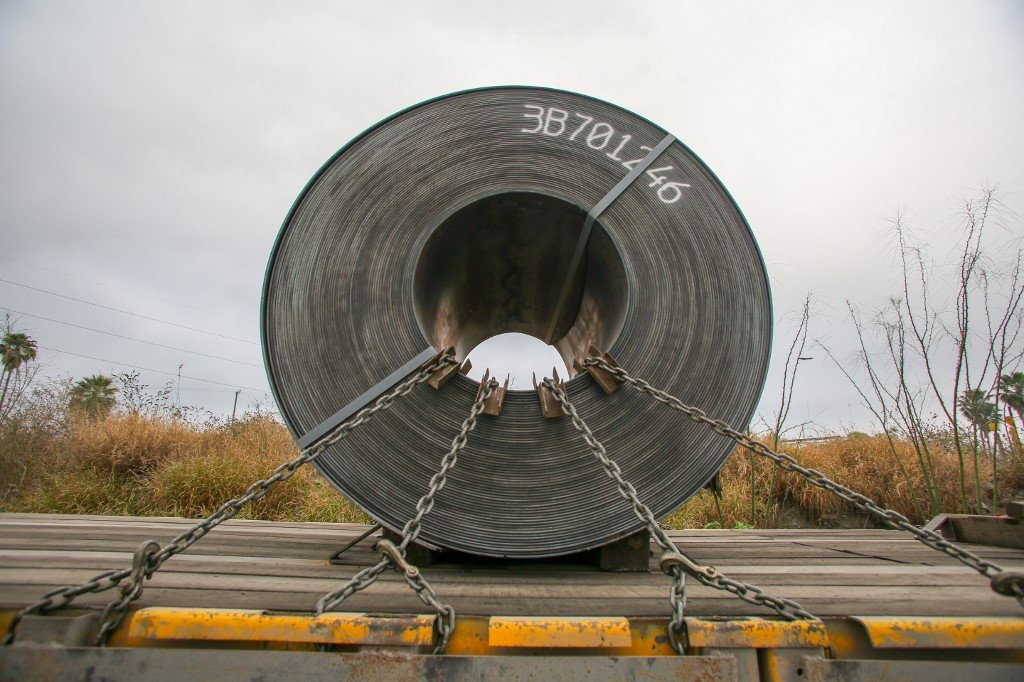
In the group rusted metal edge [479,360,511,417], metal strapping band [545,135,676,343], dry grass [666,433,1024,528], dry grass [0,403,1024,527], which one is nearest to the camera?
rusted metal edge [479,360,511,417]

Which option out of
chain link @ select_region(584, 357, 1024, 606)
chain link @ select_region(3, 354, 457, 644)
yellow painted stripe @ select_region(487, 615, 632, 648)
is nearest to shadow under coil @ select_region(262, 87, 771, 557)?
chain link @ select_region(584, 357, 1024, 606)

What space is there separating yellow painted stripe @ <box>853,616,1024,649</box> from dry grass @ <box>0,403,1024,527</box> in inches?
190

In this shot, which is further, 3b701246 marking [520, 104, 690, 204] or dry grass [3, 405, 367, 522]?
dry grass [3, 405, 367, 522]

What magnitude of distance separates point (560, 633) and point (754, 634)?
1.33 ft

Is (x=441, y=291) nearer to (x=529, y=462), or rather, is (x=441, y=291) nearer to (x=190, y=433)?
(x=529, y=462)

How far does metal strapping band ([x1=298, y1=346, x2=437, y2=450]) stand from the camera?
1.91 meters

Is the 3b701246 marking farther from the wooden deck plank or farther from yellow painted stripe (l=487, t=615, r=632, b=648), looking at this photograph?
yellow painted stripe (l=487, t=615, r=632, b=648)

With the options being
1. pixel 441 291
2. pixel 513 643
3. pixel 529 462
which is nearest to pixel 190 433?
pixel 441 291

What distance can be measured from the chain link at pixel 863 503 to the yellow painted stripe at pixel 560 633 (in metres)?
0.56

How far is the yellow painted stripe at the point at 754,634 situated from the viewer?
45.7 inches

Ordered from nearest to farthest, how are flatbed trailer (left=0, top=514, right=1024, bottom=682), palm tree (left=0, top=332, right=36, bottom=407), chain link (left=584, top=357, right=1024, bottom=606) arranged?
flatbed trailer (left=0, top=514, right=1024, bottom=682), chain link (left=584, top=357, right=1024, bottom=606), palm tree (left=0, top=332, right=36, bottom=407)

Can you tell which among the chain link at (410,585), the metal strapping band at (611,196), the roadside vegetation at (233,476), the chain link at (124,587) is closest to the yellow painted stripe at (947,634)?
the chain link at (410,585)

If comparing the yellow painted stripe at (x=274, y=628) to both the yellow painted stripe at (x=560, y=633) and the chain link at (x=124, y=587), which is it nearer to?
the chain link at (x=124, y=587)

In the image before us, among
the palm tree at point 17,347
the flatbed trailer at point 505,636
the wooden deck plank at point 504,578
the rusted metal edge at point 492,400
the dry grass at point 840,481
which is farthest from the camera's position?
the palm tree at point 17,347
